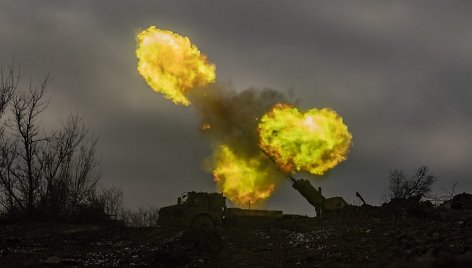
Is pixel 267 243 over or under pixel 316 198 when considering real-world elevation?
under

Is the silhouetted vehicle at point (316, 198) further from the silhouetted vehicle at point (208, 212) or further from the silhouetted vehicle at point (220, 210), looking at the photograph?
the silhouetted vehicle at point (208, 212)

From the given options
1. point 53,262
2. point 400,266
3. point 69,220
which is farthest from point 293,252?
point 69,220

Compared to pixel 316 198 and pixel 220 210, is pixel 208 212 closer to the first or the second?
pixel 220 210

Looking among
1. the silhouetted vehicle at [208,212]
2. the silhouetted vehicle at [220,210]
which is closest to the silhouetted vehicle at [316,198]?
the silhouetted vehicle at [220,210]

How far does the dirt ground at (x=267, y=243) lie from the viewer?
18.6 meters

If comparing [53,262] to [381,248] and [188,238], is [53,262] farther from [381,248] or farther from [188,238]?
[381,248]

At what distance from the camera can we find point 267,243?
2369 cm

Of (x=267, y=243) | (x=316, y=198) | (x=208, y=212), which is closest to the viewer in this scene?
(x=267, y=243)

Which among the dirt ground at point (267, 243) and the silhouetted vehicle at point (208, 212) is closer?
the dirt ground at point (267, 243)

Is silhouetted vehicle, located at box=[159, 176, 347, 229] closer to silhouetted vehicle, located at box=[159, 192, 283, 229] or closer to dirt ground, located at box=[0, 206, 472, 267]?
silhouetted vehicle, located at box=[159, 192, 283, 229]

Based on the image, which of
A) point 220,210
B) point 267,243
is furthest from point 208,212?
point 267,243

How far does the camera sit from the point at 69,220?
118ft

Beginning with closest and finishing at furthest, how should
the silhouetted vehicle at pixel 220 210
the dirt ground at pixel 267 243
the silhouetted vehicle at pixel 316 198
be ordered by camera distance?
1. the dirt ground at pixel 267 243
2. the silhouetted vehicle at pixel 220 210
3. the silhouetted vehicle at pixel 316 198

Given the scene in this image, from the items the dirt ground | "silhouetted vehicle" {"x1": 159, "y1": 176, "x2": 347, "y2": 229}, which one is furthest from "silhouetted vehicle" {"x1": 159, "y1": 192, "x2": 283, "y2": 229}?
A: the dirt ground
